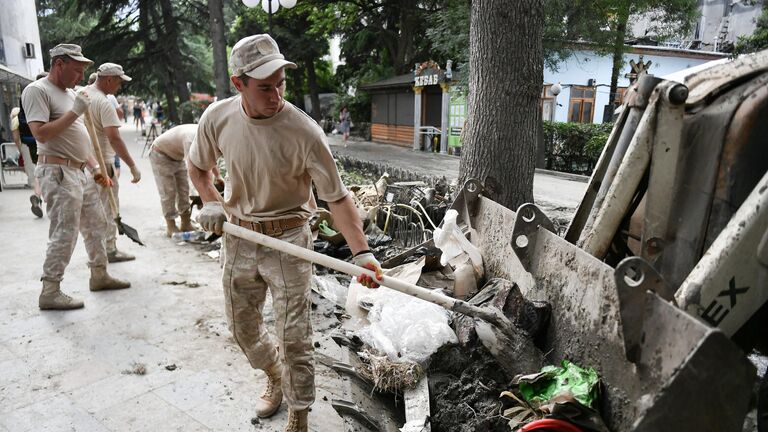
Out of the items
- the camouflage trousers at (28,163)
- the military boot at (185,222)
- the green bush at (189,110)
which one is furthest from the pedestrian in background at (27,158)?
the green bush at (189,110)

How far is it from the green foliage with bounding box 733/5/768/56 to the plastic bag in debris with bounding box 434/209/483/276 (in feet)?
38.6

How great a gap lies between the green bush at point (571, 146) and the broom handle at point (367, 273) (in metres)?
12.3

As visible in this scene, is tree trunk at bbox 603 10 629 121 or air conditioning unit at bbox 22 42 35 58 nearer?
tree trunk at bbox 603 10 629 121

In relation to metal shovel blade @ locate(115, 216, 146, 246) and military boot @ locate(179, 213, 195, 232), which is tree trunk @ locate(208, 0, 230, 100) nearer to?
military boot @ locate(179, 213, 195, 232)

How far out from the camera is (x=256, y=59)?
2.53 metres

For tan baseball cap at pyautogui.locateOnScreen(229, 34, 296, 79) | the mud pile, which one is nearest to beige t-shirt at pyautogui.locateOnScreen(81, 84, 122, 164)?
tan baseball cap at pyautogui.locateOnScreen(229, 34, 296, 79)

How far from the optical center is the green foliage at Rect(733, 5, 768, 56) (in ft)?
37.6

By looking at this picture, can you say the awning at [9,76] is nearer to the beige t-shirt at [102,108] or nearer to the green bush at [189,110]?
the green bush at [189,110]

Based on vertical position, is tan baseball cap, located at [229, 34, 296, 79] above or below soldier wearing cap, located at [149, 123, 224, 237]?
above

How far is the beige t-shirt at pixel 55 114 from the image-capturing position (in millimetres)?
4199

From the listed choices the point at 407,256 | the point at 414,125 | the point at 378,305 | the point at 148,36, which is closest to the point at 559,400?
the point at 378,305

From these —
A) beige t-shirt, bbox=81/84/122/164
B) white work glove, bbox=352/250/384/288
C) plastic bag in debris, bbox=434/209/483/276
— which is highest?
beige t-shirt, bbox=81/84/122/164

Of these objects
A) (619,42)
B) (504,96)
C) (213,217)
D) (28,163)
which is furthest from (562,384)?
(619,42)

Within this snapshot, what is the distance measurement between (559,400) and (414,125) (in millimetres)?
19934
